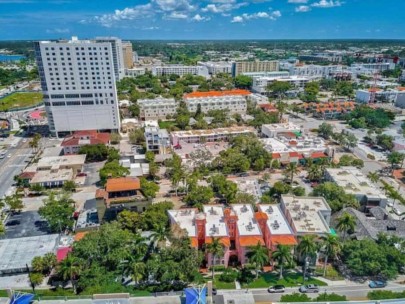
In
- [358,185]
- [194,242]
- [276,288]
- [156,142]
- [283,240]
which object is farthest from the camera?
[156,142]

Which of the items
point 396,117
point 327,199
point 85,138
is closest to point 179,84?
point 85,138

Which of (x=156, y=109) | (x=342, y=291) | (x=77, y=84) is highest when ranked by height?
(x=77, y=84)

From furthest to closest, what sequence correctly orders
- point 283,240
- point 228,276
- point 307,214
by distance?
point 307,214, point 283,240, point 228,276

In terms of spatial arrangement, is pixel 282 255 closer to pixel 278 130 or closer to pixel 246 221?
pixel 246 221

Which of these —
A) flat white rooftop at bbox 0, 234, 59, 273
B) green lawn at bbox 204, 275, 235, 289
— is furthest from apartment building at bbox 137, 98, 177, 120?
green lawn at bbox 204, 275, 235, 289

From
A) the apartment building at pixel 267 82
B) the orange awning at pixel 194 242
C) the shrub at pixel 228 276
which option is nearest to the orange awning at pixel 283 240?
the shrub at pixel 228 276

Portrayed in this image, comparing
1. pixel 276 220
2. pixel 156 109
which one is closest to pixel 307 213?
pixel 276 220

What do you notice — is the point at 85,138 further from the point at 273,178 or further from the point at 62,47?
the point at 273,178
